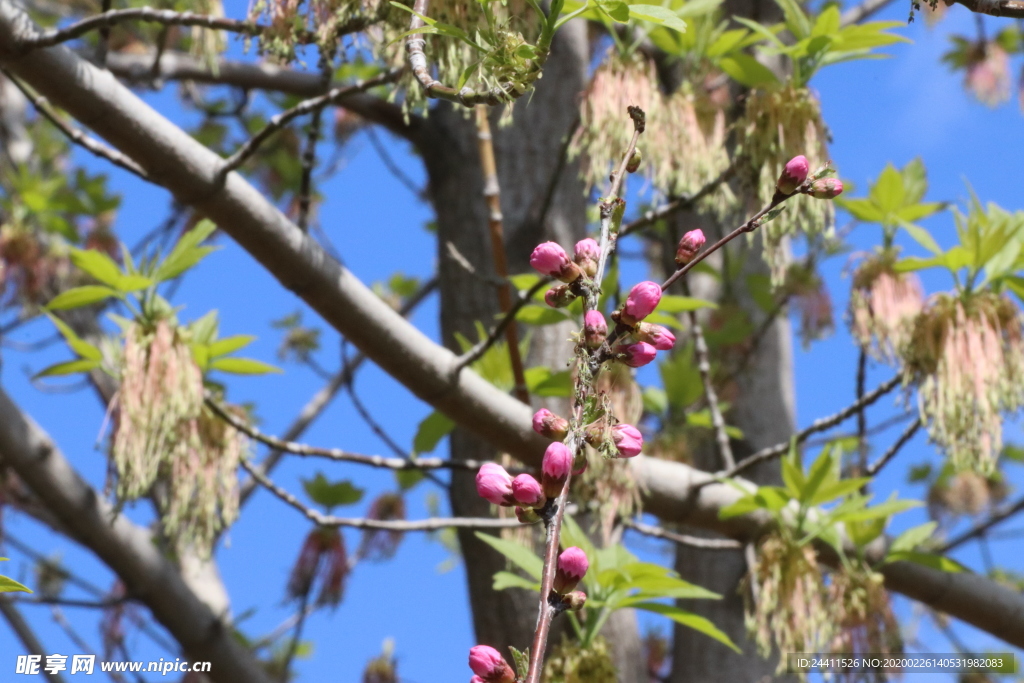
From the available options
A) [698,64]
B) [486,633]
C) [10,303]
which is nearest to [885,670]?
[486,633]

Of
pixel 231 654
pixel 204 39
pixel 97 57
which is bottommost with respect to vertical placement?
pixel 231 654

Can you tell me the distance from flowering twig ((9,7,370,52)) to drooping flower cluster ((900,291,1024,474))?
1194mm

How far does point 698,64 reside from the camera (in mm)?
1829

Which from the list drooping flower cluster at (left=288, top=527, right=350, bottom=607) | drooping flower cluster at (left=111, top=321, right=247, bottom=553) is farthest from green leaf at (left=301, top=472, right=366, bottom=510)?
drooping flower cluster at (left=111, top=321, right=247, bottom=553)

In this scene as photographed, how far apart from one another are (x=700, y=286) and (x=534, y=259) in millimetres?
2509

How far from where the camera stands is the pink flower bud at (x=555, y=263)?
713 mm

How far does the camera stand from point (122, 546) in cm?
219

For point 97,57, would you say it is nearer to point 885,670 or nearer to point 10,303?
point 885,670

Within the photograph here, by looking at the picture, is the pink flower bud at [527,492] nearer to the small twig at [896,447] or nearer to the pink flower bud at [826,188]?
the pink flower bud at [826,188]

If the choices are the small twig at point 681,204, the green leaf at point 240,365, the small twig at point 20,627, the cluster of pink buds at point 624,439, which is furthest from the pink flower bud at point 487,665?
the small twig at point 20,627

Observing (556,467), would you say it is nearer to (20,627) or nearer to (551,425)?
(551,425)

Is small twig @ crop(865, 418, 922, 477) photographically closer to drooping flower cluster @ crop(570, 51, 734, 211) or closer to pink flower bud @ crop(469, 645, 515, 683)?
drooping flower cluster @ crop(570, 51, 734, 211)

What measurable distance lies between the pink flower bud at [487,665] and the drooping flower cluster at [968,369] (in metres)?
1.32

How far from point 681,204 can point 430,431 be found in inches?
26.5
